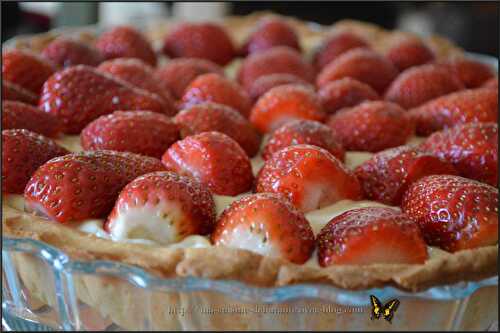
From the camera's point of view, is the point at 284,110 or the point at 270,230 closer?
the point at 270,230

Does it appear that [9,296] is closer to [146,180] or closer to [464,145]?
[146,180]

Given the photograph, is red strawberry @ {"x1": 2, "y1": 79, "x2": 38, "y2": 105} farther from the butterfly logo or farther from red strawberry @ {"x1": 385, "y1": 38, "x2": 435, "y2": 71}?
red strawberry @ {"x1": 385, "y1": 38, "x2": 435, "y2": 71}

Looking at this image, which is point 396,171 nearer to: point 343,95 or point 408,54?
point 343,95

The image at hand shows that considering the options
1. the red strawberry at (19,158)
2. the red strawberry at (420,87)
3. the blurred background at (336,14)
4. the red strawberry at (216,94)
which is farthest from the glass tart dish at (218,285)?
the blurred background at (336,14)

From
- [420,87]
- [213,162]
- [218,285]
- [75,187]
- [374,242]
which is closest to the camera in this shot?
[218,285]

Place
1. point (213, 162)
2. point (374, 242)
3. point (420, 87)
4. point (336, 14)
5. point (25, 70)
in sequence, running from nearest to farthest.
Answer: point (374, 242) → point (213, 162) → point (25, 70) → point (420, 87) → point (336, 14)

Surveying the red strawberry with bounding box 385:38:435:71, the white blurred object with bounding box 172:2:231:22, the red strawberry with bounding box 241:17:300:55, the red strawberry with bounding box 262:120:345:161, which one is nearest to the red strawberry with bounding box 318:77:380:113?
the red strawberry with bounding box 262:120:345:161

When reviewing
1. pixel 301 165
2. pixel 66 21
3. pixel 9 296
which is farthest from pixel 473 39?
pixel 9 296

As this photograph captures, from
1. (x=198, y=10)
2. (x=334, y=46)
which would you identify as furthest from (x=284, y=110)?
(x=198, y=10)
